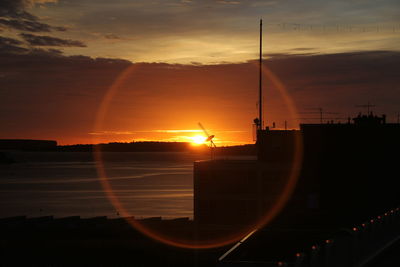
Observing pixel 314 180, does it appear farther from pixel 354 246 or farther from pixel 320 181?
pixel 354 246

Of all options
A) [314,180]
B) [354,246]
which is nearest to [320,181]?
[314,180]

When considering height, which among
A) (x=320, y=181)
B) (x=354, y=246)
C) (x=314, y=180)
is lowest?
(x=354, y=246)

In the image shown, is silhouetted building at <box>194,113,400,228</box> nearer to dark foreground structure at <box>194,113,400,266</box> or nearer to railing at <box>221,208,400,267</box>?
dark foreground structure at <box>194,113,400,266</box>

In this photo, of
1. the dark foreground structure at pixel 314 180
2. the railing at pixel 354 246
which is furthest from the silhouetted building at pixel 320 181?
the railing at pixel 354 246

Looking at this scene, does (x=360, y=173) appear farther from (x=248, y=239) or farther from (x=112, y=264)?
(x=248, y=239)

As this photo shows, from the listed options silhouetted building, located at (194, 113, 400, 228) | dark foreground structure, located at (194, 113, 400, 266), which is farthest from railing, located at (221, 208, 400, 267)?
silhouetted building, located at (194, 113, 400, 228)

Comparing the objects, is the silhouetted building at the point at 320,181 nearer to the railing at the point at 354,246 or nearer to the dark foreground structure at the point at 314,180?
the dark foreground structure at the point at 314,180

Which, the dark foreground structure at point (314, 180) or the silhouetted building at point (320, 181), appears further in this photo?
the silhouetted building at point (320, 181)

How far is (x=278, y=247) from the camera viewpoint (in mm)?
35844

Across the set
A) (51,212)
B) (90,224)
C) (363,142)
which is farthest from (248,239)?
(51,212)

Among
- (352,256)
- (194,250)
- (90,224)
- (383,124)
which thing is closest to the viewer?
(352,256)

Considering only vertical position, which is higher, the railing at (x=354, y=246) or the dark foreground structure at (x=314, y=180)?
the dark foreground structure at (x=314, y=180)

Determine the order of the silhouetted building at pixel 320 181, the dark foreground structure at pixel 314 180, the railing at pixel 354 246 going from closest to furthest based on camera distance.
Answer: the railing at pixel 354 246
the dark foreground structure at pixel 314 180
the silhouetted building at pixel 320 181

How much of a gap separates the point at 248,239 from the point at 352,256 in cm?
1809
